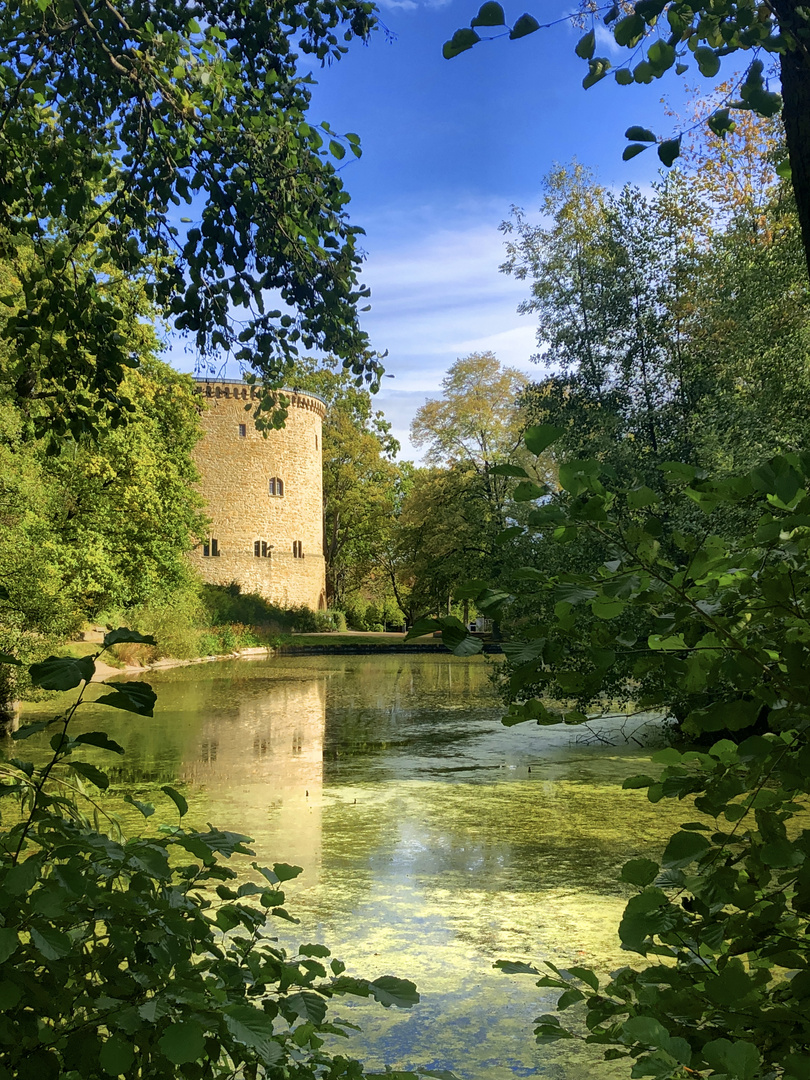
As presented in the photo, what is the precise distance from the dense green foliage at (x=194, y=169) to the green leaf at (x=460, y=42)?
1.24 meters

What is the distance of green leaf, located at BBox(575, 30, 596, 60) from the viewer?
4.41 ft

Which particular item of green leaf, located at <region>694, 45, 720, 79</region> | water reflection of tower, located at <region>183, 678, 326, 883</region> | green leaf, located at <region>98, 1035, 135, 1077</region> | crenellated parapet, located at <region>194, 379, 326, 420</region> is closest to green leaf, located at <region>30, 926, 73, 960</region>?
green leaf, located at <region>98, 1035, 135, 1077</region>

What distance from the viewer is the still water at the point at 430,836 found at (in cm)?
285

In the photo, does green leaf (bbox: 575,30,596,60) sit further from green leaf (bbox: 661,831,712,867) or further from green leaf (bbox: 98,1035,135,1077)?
green leaf (bbox: 98,1035,135,1077)

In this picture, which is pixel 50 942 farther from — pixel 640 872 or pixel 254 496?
pixel 254 496

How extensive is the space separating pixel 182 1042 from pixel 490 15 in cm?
126

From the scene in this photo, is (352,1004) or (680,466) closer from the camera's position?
(680,466)

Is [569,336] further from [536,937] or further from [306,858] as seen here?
[536,937]

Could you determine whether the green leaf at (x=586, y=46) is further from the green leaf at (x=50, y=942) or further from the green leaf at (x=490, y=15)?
the green leaf at (x=50, y=942)

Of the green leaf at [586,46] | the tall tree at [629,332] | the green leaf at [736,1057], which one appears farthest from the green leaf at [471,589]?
the tall tree at [629,332]

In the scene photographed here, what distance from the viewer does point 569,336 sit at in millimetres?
8648

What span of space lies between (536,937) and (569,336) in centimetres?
637

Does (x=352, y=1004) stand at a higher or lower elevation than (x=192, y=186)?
lower

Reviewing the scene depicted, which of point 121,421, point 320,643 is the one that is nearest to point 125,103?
point 121,421
